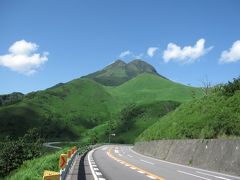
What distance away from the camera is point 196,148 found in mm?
30250

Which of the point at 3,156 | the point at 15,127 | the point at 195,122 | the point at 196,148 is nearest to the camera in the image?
the point at 196,148

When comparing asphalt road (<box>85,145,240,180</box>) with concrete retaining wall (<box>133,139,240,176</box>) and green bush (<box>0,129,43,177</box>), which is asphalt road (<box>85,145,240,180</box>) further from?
green bush (<box>0,129,43,177</box>)

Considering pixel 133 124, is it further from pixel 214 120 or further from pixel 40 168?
pixel 40 168

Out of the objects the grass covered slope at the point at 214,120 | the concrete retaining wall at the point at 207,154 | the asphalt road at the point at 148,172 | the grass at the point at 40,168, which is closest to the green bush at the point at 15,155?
the grass covered slope at the point at 214,120

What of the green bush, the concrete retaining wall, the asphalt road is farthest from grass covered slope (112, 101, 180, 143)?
the asphalt road

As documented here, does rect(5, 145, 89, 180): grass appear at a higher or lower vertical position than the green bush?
lower

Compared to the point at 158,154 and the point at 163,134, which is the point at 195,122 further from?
the point at 163,134

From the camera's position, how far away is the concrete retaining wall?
22.3 meters

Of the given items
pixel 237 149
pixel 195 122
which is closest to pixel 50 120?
pixel 195 122

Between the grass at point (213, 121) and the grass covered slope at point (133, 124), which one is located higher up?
the grass covered slope at point (133, 124)

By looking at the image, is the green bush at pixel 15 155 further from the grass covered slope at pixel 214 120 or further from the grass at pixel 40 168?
the grass at pixel 40 168

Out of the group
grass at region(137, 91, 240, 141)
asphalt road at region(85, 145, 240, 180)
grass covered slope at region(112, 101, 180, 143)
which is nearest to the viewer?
asphalt road at region(85, 145, 240, 180)

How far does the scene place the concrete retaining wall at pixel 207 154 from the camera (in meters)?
22.3

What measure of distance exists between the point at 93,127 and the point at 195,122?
6239 inches
